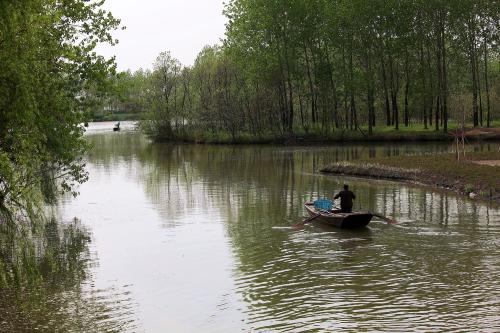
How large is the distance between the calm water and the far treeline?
141ft

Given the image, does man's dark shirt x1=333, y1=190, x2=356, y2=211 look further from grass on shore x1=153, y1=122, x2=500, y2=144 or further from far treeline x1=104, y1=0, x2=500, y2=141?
grass on shore x1=153, y1=122, x2=500, y2=144

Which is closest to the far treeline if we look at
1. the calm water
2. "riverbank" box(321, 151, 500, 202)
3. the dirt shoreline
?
"riverbank" box(321, 151, 500, 202)

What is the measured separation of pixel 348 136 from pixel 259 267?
64538mm

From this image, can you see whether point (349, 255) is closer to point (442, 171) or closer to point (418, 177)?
point (442, 171)

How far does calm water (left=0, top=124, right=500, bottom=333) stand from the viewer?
681 inches

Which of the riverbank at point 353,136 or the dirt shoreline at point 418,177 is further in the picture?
the riverbank at point 353,136

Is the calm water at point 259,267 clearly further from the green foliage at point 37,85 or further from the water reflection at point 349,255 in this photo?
the green foliage at point 37,85

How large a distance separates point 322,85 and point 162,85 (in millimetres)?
32169

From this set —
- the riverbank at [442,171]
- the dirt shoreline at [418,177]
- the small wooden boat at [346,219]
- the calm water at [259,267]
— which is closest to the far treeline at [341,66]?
the riverbank at [442,171]

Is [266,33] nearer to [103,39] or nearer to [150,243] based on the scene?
[103,39]

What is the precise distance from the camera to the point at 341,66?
90.2 meters

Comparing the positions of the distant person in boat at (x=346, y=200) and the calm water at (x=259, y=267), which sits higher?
the distant person in boat at (x=346, y=200)

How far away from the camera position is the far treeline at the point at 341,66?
81.2m

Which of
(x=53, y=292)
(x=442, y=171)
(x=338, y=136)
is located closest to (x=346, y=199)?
(x=53, y=292)
